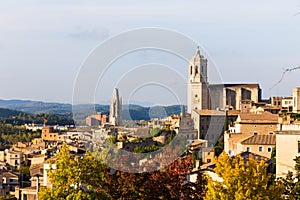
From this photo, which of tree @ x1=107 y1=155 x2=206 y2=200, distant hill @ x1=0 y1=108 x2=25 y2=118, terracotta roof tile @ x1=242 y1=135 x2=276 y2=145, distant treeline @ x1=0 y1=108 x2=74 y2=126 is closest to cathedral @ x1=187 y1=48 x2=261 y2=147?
terracotta roof tile @ x1=242 y1=135 x2=276 y2=145

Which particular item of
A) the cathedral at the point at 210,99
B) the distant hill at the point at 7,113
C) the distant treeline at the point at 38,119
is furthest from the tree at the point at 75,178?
the distant hill at the point at 7,113

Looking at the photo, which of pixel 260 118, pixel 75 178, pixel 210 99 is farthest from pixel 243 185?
pixel 210 99

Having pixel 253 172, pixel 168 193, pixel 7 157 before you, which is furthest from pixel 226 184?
pixel 7 157

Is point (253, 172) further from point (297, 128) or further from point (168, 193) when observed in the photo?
point (297, 128)

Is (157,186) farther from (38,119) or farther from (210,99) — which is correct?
(38,119)

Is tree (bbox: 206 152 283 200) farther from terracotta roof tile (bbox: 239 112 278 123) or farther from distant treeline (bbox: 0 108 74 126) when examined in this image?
distant treeline (bbox: 0 108 74 126)
